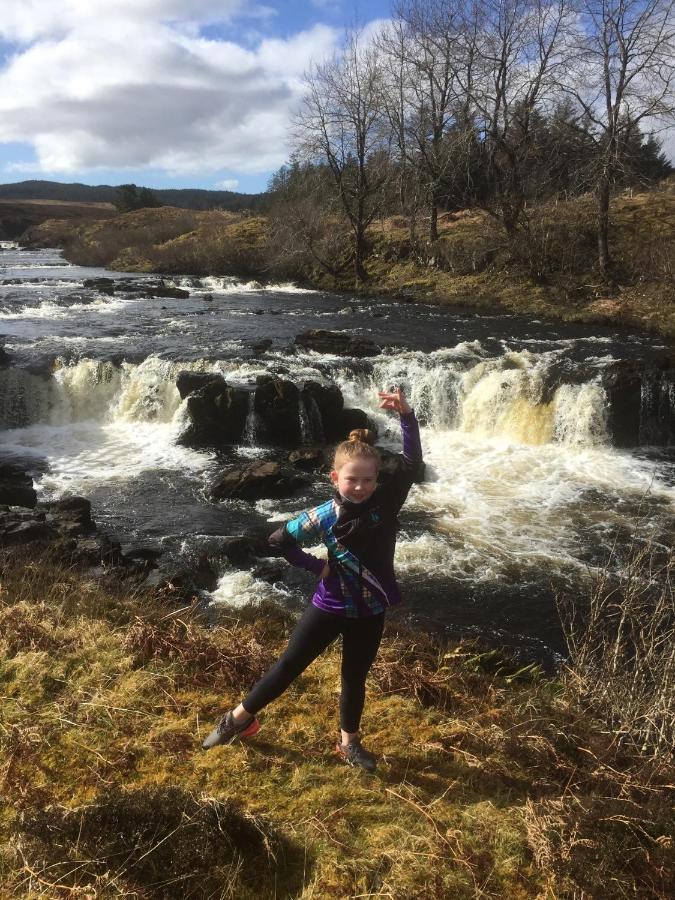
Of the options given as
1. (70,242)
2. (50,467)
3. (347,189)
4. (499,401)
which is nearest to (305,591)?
(50,467)

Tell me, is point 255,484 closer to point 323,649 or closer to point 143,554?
point 143,554

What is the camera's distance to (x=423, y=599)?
307 inches

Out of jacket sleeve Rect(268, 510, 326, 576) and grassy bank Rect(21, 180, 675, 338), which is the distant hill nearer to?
grassy bank Rect(21, 180, 675, 338)

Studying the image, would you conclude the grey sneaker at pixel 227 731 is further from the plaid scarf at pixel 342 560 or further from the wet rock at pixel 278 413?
the wet rock at pixel 278 413

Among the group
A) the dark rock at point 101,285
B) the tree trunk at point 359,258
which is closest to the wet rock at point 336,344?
the tree trunk at point 359,258

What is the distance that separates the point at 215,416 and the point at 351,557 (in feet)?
37.4

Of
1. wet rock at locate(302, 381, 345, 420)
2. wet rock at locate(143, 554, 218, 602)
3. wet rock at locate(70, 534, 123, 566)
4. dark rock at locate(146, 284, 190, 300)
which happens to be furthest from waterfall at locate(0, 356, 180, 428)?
dark rock at locate(146, 284, 190, 300)

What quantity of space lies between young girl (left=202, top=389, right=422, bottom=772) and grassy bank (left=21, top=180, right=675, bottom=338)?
62.3ft

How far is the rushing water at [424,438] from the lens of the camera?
28.1 ft

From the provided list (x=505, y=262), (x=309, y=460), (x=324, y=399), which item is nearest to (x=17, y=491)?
(x=309, y=460)

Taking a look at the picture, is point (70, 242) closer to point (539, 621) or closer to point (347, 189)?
point (347, 189)

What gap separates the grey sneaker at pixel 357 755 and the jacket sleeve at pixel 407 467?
1.38 meters

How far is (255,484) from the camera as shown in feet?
36.4

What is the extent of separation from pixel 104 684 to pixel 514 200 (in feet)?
89.9
